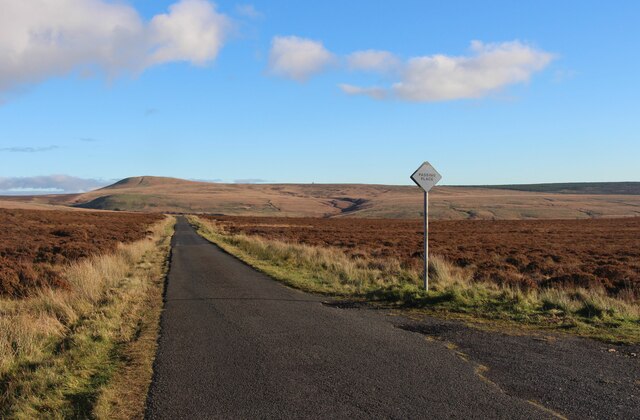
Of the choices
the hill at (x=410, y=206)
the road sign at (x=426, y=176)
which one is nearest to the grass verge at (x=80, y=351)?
the road sign at (x=426, y=176)

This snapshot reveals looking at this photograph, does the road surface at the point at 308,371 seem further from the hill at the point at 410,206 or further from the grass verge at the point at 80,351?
the hill at the point at 410,206

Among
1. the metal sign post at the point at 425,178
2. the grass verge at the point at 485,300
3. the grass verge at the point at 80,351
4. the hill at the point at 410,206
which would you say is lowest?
the hill at the point at 410,206

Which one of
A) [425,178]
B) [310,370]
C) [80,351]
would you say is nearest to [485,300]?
[425,178]

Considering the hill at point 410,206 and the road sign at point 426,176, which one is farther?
the hill at point 410,206

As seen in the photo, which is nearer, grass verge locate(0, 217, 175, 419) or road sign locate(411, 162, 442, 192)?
grass verge locate(0, 217, 175, 419)

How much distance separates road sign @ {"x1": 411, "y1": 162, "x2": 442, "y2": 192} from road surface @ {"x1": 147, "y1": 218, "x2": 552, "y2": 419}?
153 inches

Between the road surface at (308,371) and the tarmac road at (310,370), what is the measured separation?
12 mm

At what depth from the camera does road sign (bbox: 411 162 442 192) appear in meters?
12.9

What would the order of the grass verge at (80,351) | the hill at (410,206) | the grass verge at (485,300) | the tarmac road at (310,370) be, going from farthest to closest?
the hill at (410,206)
the grass verge at (485,300)
the grass verge at (80,351)
the tarmac road at (310,370)

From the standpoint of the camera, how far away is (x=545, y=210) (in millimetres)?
130750

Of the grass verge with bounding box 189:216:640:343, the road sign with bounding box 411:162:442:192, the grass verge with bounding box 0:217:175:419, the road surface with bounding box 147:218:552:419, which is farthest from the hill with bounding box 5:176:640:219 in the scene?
the road surface with bounding box 147:218:552:419

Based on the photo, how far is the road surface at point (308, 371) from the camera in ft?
17.1

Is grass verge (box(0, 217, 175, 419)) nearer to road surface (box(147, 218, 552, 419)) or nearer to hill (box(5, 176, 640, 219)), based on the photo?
road surface (box(147, 218, 552, 419))

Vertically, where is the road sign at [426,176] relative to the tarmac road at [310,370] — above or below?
above
